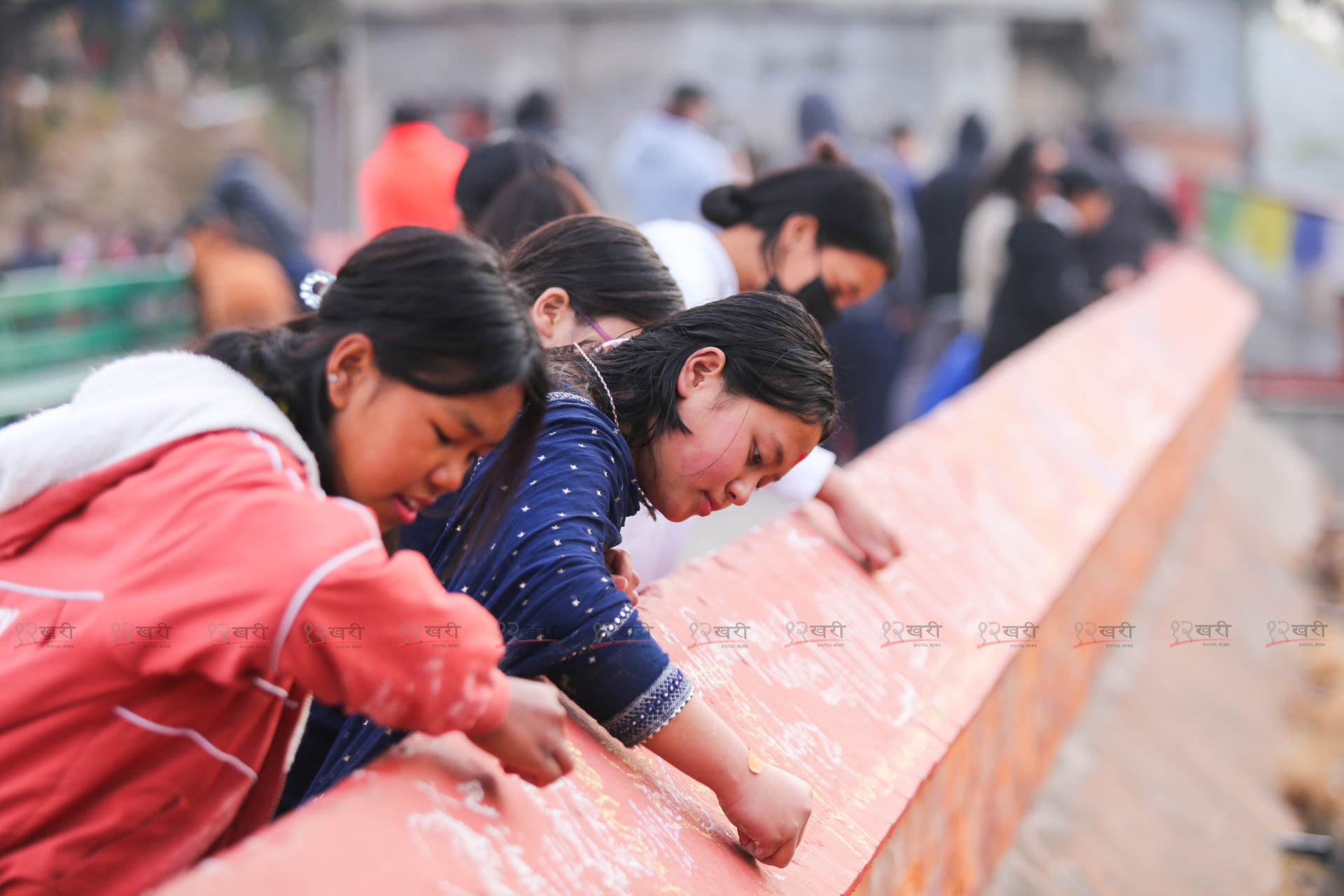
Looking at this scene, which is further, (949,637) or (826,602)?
(949,637)

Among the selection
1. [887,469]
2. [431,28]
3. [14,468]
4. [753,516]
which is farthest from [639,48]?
[14,468]

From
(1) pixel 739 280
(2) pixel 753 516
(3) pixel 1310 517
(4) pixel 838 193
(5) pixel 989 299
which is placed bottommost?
(3) pixel 1310 517

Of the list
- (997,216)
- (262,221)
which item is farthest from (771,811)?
(262,221)

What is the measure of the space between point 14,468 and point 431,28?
42.7ft

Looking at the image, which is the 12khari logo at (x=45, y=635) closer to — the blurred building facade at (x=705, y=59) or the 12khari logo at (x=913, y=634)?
the 12khari logo at (x=913, y=634)

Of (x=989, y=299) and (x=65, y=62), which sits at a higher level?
(x=65, y=62)

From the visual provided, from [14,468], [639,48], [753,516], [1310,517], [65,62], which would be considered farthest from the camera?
[65,62]

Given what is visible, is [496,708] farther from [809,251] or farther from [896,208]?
[896,208]

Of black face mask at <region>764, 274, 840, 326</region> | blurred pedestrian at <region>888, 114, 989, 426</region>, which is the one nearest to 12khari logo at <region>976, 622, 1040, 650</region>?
black face mask at <region>764, 274, 840, 326</region>

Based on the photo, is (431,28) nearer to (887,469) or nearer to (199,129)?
(199,129)

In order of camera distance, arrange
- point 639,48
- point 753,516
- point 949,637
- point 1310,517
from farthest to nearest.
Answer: point 639,48 → point 1310,517 → point 753,516 → point 949,637

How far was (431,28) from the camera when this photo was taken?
43.1 ft

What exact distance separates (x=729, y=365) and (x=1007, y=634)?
1220 millimetres

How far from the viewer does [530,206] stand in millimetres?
2678
